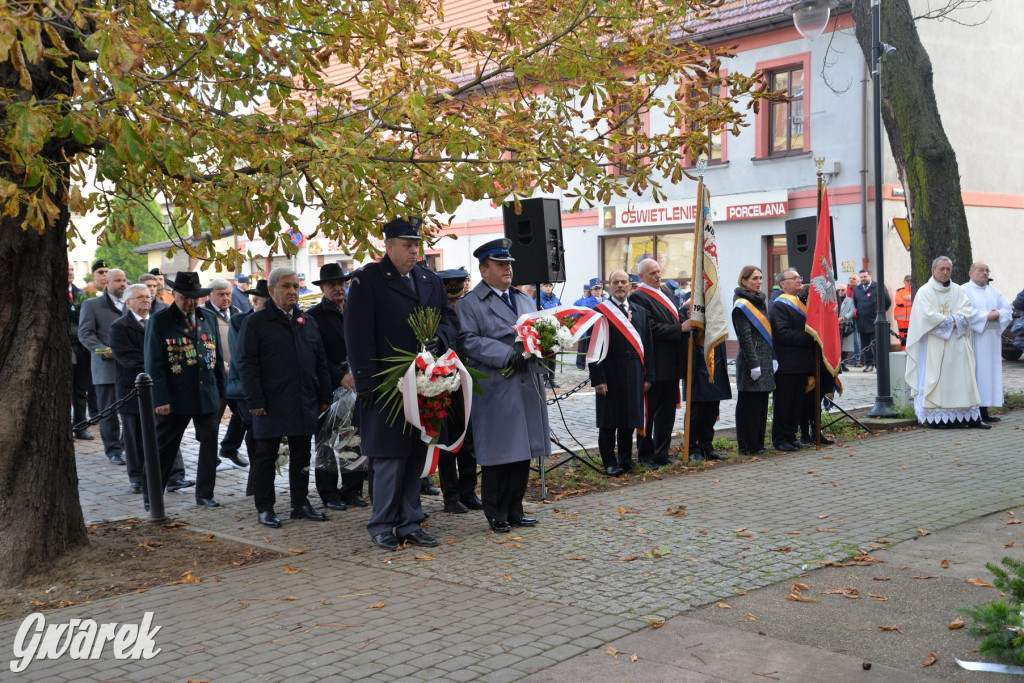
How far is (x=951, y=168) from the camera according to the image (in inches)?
603

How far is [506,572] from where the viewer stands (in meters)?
6.66

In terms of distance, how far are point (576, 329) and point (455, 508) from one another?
1.81 m

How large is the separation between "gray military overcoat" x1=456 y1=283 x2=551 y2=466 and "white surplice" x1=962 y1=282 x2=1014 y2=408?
803 cm

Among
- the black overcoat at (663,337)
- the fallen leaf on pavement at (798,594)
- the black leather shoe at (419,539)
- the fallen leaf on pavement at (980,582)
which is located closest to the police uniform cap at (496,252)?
the black leather shoe at (419,539)

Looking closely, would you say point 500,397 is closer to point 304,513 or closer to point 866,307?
point 304,513

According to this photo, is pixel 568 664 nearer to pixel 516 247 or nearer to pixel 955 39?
pixel 516 247

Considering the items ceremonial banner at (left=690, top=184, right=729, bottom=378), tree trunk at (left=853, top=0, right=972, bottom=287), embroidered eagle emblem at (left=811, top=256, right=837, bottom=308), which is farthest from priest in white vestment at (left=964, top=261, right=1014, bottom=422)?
ceremonial banner at (left=690, top=184, right=729, bottom=378)

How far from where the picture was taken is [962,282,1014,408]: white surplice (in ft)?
45.5

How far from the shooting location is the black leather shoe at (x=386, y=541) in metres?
7.45

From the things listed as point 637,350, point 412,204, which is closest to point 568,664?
point 412,204

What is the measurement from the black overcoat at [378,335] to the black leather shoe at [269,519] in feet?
4.08

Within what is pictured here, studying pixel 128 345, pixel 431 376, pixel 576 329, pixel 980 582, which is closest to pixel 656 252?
pixel 128 345

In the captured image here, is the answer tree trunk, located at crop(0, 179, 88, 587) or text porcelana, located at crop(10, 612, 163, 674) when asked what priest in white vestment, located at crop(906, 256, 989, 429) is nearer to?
tree trunk, located at crop(0, 179, 88, 587)

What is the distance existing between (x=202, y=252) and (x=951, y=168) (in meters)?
12.1
